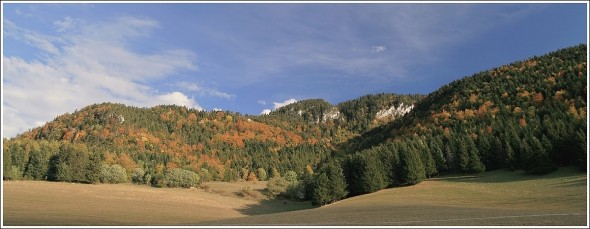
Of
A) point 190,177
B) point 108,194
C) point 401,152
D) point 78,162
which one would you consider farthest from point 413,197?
point 78,162

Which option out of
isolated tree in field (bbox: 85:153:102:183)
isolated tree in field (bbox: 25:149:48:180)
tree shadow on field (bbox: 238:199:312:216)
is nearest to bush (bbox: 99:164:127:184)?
isolated tree in field (bbox: 85:153:102:183)

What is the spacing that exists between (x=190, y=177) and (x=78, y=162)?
33255 mm

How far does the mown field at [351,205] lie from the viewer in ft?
129

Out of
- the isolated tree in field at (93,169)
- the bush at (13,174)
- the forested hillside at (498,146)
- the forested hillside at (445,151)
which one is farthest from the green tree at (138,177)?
the forested hillside at (498,146)

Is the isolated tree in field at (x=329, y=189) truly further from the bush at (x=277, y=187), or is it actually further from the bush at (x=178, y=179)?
the bush at (x=178, y=179)

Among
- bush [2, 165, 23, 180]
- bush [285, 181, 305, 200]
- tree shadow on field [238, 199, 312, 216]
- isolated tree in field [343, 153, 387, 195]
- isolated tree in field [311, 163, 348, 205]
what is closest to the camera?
tree shadow on field [238, 199, 312, 216]

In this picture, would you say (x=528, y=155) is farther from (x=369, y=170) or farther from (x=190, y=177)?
(x=190, y=177)

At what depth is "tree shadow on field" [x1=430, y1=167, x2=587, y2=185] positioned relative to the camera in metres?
77.2

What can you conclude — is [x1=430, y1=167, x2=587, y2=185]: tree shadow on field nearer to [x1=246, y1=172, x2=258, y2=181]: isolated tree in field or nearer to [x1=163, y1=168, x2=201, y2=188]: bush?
[x1=163, y1=168, x2=201, y2=188]: bush

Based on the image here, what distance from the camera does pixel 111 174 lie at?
129 m

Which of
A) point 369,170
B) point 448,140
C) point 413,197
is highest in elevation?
point 448,140

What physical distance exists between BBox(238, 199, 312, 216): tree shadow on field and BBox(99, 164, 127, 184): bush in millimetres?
50135

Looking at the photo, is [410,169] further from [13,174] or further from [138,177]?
[13,174]

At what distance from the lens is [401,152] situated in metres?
94.8
